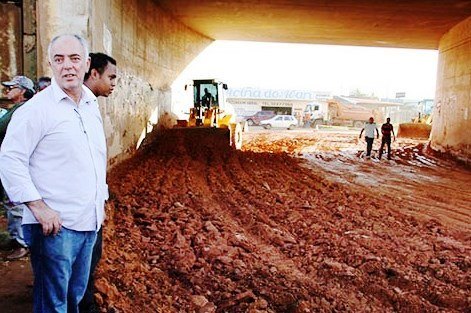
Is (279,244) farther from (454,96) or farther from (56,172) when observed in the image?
(454,96)

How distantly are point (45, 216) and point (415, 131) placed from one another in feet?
93.7

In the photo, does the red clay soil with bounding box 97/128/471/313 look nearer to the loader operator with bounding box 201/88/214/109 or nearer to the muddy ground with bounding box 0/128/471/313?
the muddy ground with bounding box 0/128/471/313

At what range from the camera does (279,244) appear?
526 cm

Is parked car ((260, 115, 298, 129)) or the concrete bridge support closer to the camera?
the concrete bridge support

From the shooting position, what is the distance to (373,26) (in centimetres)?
1658

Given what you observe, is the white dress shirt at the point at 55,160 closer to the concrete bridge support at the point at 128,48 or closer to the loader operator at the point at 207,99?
the concrete bridge support at the point at 128,48

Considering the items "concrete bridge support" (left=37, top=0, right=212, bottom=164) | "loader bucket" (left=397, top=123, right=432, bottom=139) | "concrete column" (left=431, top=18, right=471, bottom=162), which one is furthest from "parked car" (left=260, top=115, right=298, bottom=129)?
"concrete column" (left=431, top=18, right=471, bottom=162)

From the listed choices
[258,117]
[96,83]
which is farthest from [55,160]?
[258,117]

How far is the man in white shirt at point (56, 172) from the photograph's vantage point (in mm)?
2121

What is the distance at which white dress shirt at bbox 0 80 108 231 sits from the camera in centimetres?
211

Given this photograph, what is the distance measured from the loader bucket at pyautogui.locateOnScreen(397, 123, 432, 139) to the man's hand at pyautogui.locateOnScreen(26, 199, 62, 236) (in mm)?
27960

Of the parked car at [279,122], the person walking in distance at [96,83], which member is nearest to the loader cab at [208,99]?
the person walking in distance at [96,83]

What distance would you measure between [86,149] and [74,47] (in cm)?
57

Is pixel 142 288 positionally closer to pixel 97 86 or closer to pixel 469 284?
pixel 97 86
